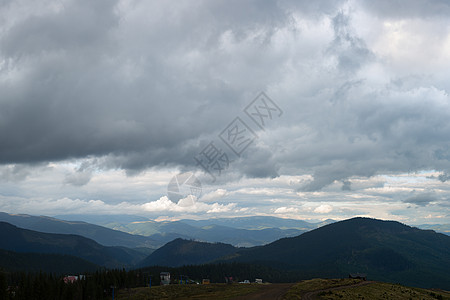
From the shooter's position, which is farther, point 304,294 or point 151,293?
point 151,293

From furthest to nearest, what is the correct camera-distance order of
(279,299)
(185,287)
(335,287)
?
1. (185,287)
2. (335,287)
3. (279,299)

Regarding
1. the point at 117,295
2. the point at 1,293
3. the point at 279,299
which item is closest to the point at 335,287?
the point at 279,299

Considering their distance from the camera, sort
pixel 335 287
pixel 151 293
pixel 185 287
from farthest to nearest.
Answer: pixel 185 287 < pixel 151 293 < pixel 335 287

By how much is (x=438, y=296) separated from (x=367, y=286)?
32569mm

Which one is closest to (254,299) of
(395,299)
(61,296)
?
(395,299)

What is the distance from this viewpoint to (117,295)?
586 feet

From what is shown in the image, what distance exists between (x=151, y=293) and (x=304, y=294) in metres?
73.2

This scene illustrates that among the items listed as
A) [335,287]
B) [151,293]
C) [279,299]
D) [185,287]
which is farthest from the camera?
[185,287]

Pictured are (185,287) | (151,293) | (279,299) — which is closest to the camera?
(279,299)

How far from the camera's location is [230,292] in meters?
150

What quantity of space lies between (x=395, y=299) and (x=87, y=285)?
468 ft

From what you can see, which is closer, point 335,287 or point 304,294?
point 304,294

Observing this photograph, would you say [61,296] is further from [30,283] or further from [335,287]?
[335,287]

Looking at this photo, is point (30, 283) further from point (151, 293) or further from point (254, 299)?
point (254, 299)
